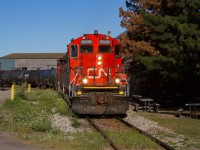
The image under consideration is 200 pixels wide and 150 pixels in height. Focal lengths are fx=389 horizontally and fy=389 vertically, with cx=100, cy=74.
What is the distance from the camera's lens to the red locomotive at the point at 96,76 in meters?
17.1

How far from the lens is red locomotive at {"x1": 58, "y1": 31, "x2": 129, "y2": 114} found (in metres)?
17.1

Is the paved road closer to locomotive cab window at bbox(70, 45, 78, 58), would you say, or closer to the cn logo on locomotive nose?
the cn logo on locomotive nose

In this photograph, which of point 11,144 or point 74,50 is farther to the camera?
A: point 74,50

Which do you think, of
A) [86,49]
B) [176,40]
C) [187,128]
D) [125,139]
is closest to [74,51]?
[86,49]

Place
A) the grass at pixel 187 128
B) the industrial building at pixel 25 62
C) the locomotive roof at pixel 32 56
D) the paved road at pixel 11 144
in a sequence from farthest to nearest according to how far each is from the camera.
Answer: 1. the locomotive roof at pixel 32 56
2. the industrial building at pixel 25 62
3. the grass at pixel 187 128
4. the paved road at pixel 11 144

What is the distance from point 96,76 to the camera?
1800 cm

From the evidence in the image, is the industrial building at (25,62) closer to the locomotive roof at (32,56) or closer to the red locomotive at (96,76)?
the locomotive roof at (32,56)

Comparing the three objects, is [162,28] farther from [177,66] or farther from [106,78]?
[106,78]

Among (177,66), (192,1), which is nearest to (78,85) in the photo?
(177,66)

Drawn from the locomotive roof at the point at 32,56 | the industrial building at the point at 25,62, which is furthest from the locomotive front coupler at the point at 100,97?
the locomotive roof at the point at 32,56

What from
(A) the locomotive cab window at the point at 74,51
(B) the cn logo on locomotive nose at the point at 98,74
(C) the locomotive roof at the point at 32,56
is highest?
(C) the locomotive roof at the point at 32,56

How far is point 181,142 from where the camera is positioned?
437 inches

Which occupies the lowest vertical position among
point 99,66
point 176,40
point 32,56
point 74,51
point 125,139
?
point 125,139

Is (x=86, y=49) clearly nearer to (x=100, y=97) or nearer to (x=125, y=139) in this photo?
(x=100, y=97)
